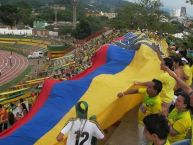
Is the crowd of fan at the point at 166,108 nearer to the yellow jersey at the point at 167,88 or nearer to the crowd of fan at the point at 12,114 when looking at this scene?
the yellow jersey at the point at 167,88

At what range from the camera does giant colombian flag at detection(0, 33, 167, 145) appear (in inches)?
249

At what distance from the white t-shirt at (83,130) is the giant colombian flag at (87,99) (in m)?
1.07

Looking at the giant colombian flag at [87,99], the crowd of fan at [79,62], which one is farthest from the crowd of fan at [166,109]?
the crowd of fan at [79,62]

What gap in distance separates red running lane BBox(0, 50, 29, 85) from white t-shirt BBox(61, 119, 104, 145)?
35862mm

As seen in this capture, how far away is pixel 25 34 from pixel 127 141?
248ft

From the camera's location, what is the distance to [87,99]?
24.4 ft

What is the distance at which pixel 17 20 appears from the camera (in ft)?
330

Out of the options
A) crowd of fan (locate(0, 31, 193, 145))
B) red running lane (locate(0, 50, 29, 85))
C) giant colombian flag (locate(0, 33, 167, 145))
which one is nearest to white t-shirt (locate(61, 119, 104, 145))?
crowd of fan (locate(0, 31, 193, 145))

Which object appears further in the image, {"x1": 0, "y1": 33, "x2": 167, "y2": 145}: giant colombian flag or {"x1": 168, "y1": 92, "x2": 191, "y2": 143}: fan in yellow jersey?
{"x1": 0, "y1": 33, "x2": 167, "y2": 145}: giant colombian flag

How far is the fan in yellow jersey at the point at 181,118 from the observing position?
486cm

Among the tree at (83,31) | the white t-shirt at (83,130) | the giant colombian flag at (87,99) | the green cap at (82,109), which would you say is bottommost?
the tree at (83,31)

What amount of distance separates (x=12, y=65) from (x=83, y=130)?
4777cm

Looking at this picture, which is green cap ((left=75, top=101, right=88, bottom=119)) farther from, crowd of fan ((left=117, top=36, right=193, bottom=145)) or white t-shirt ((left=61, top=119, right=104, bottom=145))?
crowd of fan ((left=117, top=36, right=193, bottom=145))

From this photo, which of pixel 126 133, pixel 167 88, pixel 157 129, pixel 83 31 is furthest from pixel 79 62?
pixel 83 31
